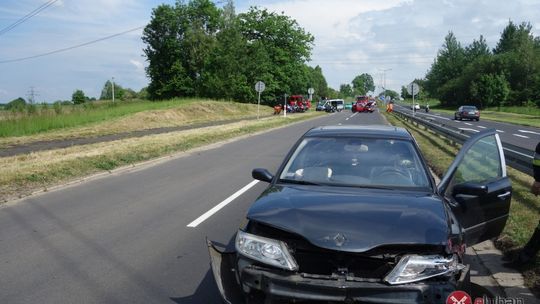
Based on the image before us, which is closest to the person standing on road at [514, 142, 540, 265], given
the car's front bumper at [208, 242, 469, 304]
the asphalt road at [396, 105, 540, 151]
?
the car's front bumper at [208, 242, 469, 304]

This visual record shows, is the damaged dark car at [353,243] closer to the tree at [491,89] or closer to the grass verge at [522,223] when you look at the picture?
the grass verge at [522,223]

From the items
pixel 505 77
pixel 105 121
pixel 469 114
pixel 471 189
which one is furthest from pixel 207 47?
pixel 471 189

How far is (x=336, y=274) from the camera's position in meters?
3.20

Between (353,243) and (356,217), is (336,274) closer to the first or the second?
(353,243)

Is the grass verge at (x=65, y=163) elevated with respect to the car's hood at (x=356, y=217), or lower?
lower

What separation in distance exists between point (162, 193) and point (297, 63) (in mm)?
73823

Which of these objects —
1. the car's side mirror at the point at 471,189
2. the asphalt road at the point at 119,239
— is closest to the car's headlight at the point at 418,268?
the car's side mirror at the point at 471,189

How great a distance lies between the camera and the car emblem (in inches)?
126

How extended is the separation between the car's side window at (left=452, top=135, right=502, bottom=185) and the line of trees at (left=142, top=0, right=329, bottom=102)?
66.1 metres

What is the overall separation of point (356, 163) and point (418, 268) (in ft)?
5.96

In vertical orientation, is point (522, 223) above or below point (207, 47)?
below

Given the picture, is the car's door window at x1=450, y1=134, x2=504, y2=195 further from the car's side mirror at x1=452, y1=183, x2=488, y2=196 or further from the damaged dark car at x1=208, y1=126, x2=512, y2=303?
the car's side mirror at x1=452, y1=183, x2=488, y2=196

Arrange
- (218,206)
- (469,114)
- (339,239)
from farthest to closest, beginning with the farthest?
(469,114), (218,206), (339,239)

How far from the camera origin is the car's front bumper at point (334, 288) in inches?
121
